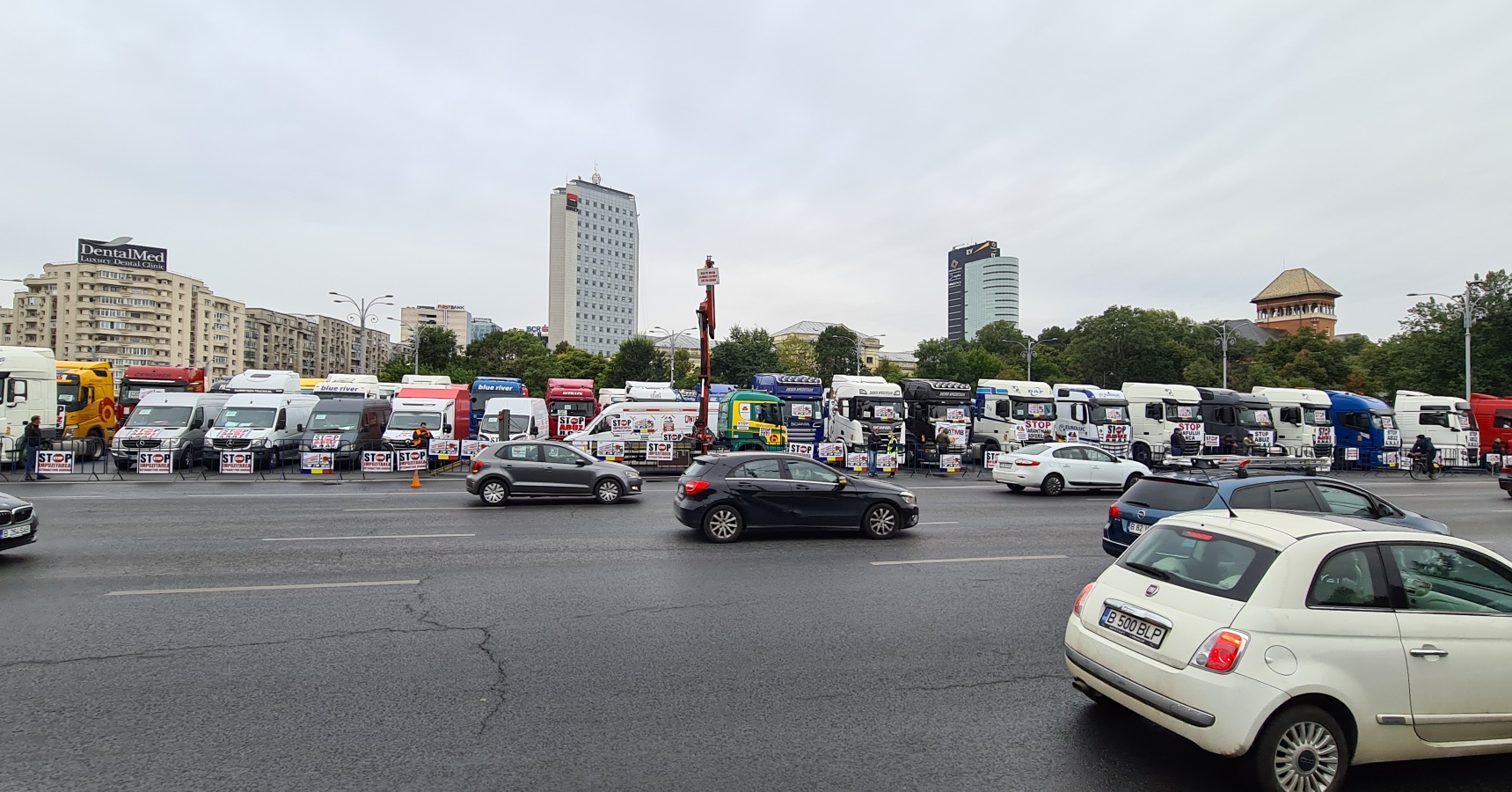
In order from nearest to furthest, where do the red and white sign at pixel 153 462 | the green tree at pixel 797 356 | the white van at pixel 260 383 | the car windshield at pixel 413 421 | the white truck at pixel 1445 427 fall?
1. the red and white sign at pixel 153 462
2. the car windshield at pixel 413 421
3. the white van at pixel 260 383
4. the white truck at pixel 1445 427
5. the green tree at pixel 797 356

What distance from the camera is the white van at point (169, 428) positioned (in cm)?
2269

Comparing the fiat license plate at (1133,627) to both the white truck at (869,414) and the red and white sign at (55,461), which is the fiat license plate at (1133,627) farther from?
the red and white sign at (55,461)

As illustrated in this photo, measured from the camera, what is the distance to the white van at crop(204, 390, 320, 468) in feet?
74.6

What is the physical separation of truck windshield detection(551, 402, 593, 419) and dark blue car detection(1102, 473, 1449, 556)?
87.9ft

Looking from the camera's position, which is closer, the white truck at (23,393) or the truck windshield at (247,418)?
the white truck at (23,393)

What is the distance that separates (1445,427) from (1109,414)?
14.2m

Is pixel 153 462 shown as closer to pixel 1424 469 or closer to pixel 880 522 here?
pixel 880 522

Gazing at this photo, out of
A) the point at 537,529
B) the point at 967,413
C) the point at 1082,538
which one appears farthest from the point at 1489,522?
the point at 537,529

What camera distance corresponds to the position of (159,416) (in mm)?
23797

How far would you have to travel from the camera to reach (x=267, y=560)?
975 centimetres

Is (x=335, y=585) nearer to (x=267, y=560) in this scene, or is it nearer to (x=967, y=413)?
(x=267, y=560)

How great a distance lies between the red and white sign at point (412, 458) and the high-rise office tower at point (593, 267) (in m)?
137

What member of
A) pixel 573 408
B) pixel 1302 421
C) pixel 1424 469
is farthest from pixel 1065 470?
pixel 573 408

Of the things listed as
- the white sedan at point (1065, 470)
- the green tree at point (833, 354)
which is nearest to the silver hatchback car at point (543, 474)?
the white sedan at point (1065, 470)
